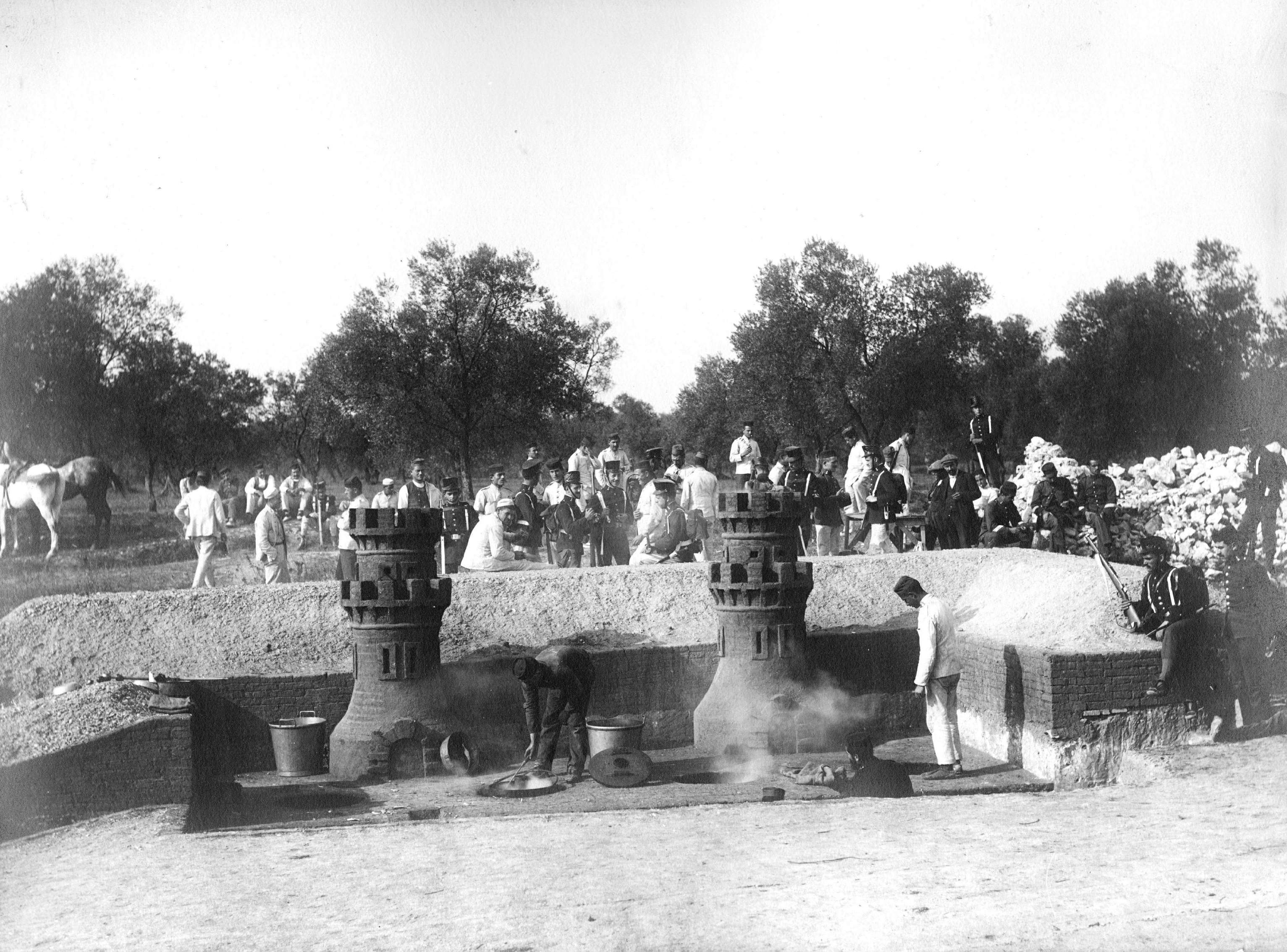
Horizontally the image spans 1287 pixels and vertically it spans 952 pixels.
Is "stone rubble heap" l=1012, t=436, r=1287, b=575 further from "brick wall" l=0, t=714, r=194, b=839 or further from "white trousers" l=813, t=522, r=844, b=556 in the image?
"brick wall" l=0, t=714, r=194, b=839

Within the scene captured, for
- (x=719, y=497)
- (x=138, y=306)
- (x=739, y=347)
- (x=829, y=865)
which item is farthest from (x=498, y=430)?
(x=829, y=865)

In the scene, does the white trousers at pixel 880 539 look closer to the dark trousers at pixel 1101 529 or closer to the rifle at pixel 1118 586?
the dark trousers at pixel 1101 529

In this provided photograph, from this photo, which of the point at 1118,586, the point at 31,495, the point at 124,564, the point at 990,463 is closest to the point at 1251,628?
the point at 1118,586

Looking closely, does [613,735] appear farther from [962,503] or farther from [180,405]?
[180,405]

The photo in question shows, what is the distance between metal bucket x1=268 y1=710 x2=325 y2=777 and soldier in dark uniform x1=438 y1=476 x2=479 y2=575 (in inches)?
151

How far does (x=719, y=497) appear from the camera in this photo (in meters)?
13.0

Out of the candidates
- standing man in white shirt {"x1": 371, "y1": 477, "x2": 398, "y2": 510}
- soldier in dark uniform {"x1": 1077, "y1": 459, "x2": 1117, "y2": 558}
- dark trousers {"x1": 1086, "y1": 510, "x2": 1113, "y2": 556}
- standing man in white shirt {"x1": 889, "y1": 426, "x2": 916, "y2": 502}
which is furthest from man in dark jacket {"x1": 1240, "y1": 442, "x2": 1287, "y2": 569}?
Answer: standing man in white shirt {"x1": 371, "y1": 477, "x2": 398, "y2": 510}

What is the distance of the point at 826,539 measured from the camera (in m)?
16.9

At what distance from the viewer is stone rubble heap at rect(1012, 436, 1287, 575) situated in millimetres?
14203

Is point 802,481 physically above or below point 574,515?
above

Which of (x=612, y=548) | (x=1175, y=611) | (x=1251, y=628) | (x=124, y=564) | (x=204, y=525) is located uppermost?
(x=204, y=525)

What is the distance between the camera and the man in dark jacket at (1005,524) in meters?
16.4

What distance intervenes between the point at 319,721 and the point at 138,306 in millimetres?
23577

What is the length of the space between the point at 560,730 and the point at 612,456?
23.8 ft
